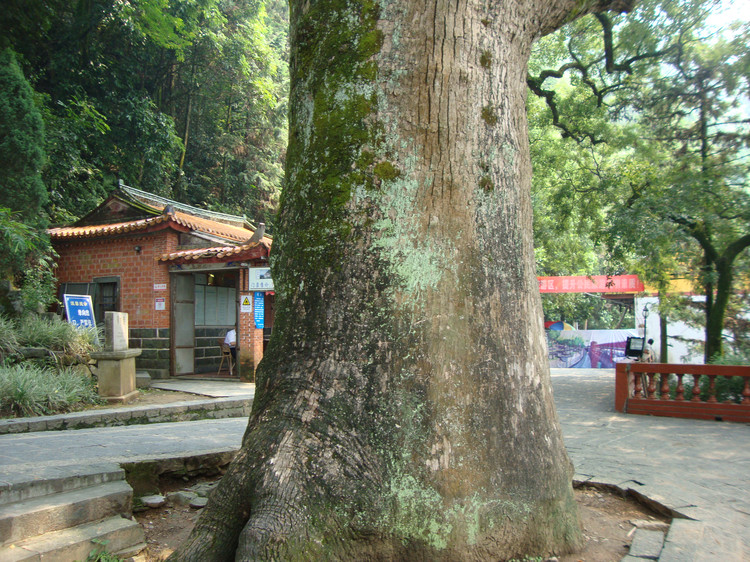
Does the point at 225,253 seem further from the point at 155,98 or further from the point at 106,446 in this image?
the point at 155,98

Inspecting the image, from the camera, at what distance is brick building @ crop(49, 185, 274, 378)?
1144cm

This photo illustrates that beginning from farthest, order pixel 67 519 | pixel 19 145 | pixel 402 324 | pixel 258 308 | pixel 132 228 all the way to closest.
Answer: pixel 132 228 < pixel 258 308 < pixel 19 145 < pixel 67 519 < pixel 402 324

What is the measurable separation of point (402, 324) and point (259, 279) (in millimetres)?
9043

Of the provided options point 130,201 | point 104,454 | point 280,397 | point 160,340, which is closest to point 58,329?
point 160,340

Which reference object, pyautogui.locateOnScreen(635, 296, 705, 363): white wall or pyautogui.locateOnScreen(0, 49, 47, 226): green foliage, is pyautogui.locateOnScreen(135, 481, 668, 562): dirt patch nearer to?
pyautogui.locateOnScreen(0, 49, 47, 226): green foliage

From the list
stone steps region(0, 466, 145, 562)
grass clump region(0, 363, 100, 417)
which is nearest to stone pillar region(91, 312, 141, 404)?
grass clump region(0, 363, 100, 417)

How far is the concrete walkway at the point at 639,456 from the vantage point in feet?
10.00

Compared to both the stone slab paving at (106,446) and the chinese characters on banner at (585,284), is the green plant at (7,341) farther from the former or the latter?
the chinese characters on banner at (585,284)

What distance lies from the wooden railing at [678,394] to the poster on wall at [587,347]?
12.1m

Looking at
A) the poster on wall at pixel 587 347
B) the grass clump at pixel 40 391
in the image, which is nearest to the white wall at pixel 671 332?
the poster on wall at pixel 587 347

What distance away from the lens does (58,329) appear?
9898 mm

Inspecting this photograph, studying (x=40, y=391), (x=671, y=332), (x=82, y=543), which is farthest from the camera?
(x=671, y=332)

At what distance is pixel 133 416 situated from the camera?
7.39 m

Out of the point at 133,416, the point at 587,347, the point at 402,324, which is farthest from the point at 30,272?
the point at 587,347
